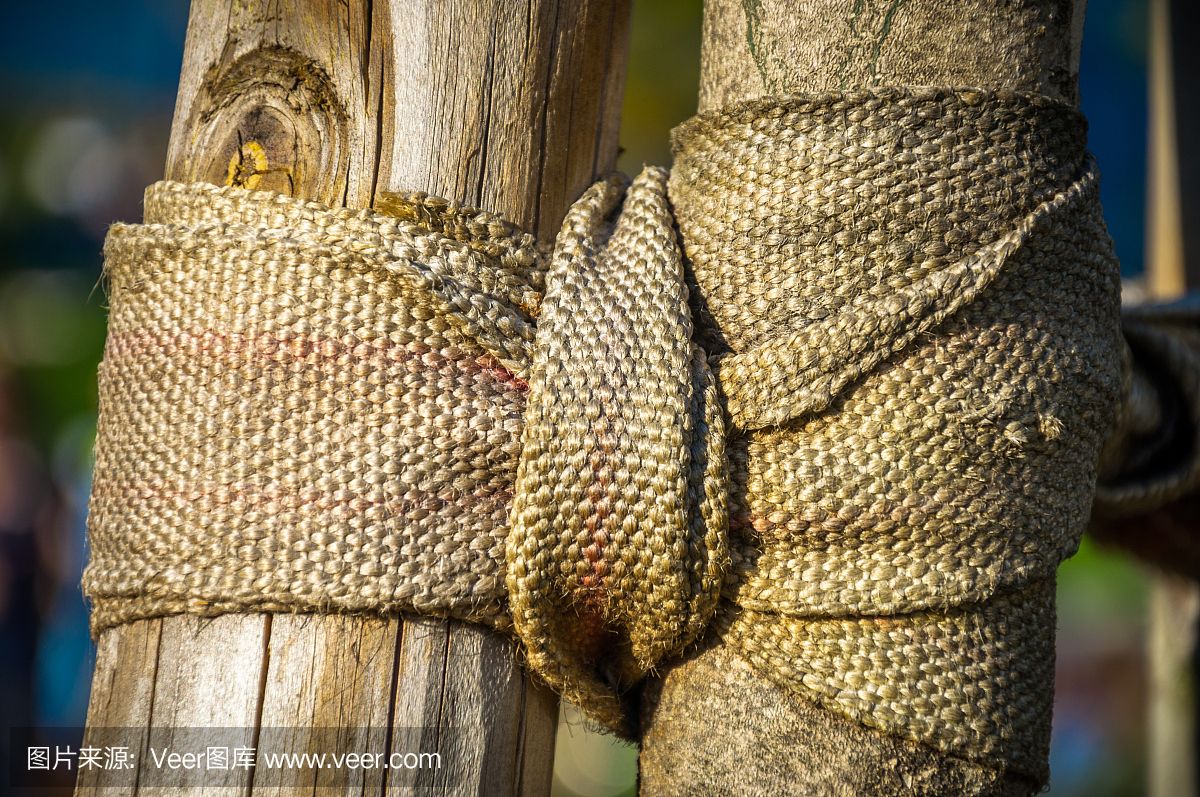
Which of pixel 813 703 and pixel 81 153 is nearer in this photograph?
pixel 813 703

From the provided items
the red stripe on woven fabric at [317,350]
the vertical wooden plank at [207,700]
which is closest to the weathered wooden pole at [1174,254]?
the red stripe on woven fabric at [317,350]

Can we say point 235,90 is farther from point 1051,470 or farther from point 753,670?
point 1051,470

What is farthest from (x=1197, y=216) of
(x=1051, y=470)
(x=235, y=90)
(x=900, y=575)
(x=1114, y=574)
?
(x=1114, y=574)

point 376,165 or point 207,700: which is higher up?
point 376,165

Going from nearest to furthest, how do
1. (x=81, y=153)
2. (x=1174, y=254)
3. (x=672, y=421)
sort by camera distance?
(x=672, y=421) < (x=1174, y=254) < (x=81, y=153)

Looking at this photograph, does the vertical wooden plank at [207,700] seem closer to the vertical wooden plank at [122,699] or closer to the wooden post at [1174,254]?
the vertical wooden plank at [122,699]

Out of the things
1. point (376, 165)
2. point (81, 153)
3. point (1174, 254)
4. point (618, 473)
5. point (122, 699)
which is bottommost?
point (122, 699)

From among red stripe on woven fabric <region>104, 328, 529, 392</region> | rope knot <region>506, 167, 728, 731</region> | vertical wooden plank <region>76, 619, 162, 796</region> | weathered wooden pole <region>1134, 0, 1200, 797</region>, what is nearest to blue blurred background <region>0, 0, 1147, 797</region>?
weathered wooden pole <region>1134, 0, 1200, 797</region>

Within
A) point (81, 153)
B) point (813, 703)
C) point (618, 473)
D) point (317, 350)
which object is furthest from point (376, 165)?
point (81, 153)

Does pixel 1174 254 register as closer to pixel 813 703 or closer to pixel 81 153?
pixel 813 703
